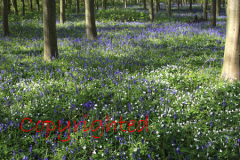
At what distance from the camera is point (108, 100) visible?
16.7ft

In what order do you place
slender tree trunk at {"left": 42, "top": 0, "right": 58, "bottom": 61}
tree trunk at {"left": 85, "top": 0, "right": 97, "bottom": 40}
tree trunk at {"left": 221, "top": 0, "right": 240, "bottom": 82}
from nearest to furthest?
tree trunk at {"left": 221, "top": 0, "right": 240, "bottom": 82} < slender tree trunk at {"left": 42, "top": 0, "right": 58, "bottom": 61} < tree trunk at {"left": 85, "top": 0, "right": 97, "bottom": 40}

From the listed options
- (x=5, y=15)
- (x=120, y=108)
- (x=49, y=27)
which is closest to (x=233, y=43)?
(x=120, y=108)

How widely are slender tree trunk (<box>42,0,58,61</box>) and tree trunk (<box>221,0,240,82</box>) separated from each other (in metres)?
6.11

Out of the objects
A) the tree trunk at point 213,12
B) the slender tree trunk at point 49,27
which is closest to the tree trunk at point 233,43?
the slender tree trunk at point 49,27

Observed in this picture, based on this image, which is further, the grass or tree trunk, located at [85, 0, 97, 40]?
tree trunk, located at [85, 0, 97, 40]

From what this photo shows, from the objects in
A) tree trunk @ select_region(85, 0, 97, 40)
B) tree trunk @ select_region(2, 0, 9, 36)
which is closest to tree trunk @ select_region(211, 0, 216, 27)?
tree trunk @ select_region(85, 0, 97, 40)

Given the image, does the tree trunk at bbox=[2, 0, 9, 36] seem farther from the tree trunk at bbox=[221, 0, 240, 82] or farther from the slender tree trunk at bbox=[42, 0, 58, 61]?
the tree trunk at bbox=[221, 0, 240, 82]

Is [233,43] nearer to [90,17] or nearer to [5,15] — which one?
[90,17]

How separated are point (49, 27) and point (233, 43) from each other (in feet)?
21.1

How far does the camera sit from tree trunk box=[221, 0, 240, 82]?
5.24 metres

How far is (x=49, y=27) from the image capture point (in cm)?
727

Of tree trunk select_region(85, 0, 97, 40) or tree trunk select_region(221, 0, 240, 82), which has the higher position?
tree trunk select_region(85, 0, 97, 40)

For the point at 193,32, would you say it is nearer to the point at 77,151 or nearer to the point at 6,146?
the point at 77,151

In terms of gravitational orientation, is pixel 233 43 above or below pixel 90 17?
below
